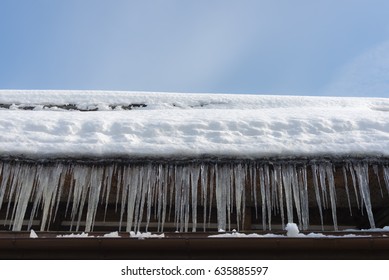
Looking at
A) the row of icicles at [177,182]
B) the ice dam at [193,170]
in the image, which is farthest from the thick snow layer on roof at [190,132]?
the row of icicles at [177,182]

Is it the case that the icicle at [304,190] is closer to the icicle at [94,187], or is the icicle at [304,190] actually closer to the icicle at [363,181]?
the icicle at [363,181]

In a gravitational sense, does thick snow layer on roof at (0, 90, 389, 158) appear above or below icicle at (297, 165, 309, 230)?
above

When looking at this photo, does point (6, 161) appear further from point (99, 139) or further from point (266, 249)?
point (266, 249)

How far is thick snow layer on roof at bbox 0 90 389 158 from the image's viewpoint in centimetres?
461

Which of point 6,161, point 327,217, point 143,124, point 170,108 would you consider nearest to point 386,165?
point 327,217

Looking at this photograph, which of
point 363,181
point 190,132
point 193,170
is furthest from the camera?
point 190,132

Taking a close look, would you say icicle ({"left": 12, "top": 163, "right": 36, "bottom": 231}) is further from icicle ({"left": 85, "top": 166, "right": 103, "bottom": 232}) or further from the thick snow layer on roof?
icicle ({"left": 85, "top": 166, "right": 103, "bottom": 232})

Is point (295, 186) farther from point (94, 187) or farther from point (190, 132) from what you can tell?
point (94, 187)

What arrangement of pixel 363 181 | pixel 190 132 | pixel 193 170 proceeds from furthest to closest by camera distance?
pixel 190 132
pixel 193 170
pixel 363 181

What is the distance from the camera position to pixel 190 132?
5.15 meters

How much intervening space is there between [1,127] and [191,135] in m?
2.28

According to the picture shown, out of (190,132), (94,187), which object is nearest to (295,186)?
(190,132)

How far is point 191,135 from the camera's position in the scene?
5047 millimetres

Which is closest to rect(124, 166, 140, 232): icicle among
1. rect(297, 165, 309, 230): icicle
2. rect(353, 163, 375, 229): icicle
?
rect(297, 165, 309, 230): icicle
